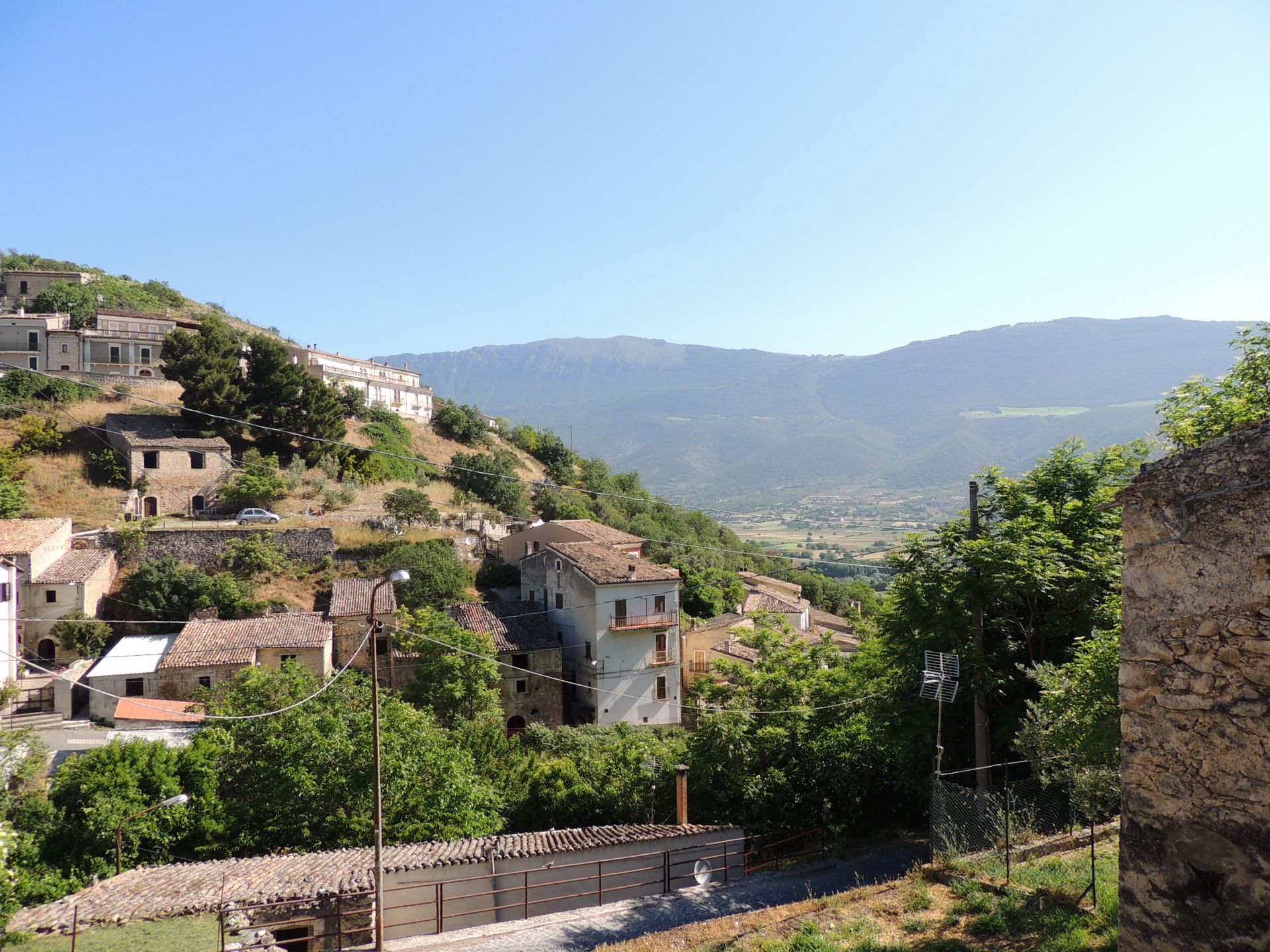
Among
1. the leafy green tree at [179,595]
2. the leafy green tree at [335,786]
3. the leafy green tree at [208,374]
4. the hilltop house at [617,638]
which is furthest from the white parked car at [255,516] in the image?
the leafy green tree at [335,786]

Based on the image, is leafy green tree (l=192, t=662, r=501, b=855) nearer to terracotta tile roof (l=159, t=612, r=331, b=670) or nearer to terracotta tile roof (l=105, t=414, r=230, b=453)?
terracotta tile roof (l=159, t=612, r=331, b=670)

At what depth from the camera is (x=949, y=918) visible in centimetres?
808

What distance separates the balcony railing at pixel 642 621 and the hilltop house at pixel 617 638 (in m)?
0.03

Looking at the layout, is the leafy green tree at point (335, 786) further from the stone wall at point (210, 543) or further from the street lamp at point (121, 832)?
the stone wall at point (210, 543)

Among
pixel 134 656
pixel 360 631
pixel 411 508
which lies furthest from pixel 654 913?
pixel 411 508

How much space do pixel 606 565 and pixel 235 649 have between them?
500 inches

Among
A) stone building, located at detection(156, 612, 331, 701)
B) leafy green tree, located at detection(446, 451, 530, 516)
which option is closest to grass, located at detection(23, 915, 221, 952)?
stone building, located at detection(156, 612, 331, 701)

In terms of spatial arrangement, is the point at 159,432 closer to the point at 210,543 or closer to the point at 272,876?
the point at 210,543

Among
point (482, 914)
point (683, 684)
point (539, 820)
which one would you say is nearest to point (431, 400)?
point (683, 684)

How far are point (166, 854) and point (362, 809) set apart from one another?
12.6 feet

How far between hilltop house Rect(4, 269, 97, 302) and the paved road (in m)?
69.5

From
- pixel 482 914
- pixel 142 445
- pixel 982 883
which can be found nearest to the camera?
pixel 982 883

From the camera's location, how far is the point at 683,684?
99.7 ft

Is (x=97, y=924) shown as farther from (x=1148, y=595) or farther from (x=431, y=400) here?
(x=431, y=400)
